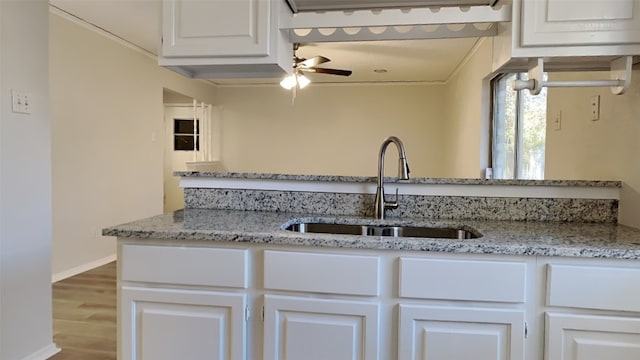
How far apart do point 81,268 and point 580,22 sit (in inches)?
164

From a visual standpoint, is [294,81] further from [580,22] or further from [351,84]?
[580,22]

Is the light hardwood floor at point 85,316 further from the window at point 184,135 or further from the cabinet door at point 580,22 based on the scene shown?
the window at point 184,135

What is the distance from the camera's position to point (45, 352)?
219 centimetres

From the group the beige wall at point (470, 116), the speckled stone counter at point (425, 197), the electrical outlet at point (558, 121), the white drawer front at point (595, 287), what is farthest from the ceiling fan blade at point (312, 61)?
the white drawer front at point (595, 287)

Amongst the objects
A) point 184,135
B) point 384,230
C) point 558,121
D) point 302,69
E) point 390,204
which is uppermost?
point 302,69

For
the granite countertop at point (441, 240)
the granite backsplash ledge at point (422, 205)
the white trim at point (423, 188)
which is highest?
the white trim at point (423, 188)

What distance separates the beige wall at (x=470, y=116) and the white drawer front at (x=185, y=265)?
307 cm

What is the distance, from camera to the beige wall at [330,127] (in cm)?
661

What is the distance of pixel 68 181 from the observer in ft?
12.3

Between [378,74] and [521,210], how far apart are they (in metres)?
4.66

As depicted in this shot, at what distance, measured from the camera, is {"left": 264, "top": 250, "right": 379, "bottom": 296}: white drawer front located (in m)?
1.28

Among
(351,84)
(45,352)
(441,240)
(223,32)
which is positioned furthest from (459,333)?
(351,84)

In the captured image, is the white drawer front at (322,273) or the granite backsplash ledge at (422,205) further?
the granite backsplash ledge at (422,205)

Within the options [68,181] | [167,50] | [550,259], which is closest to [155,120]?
[68,181]
